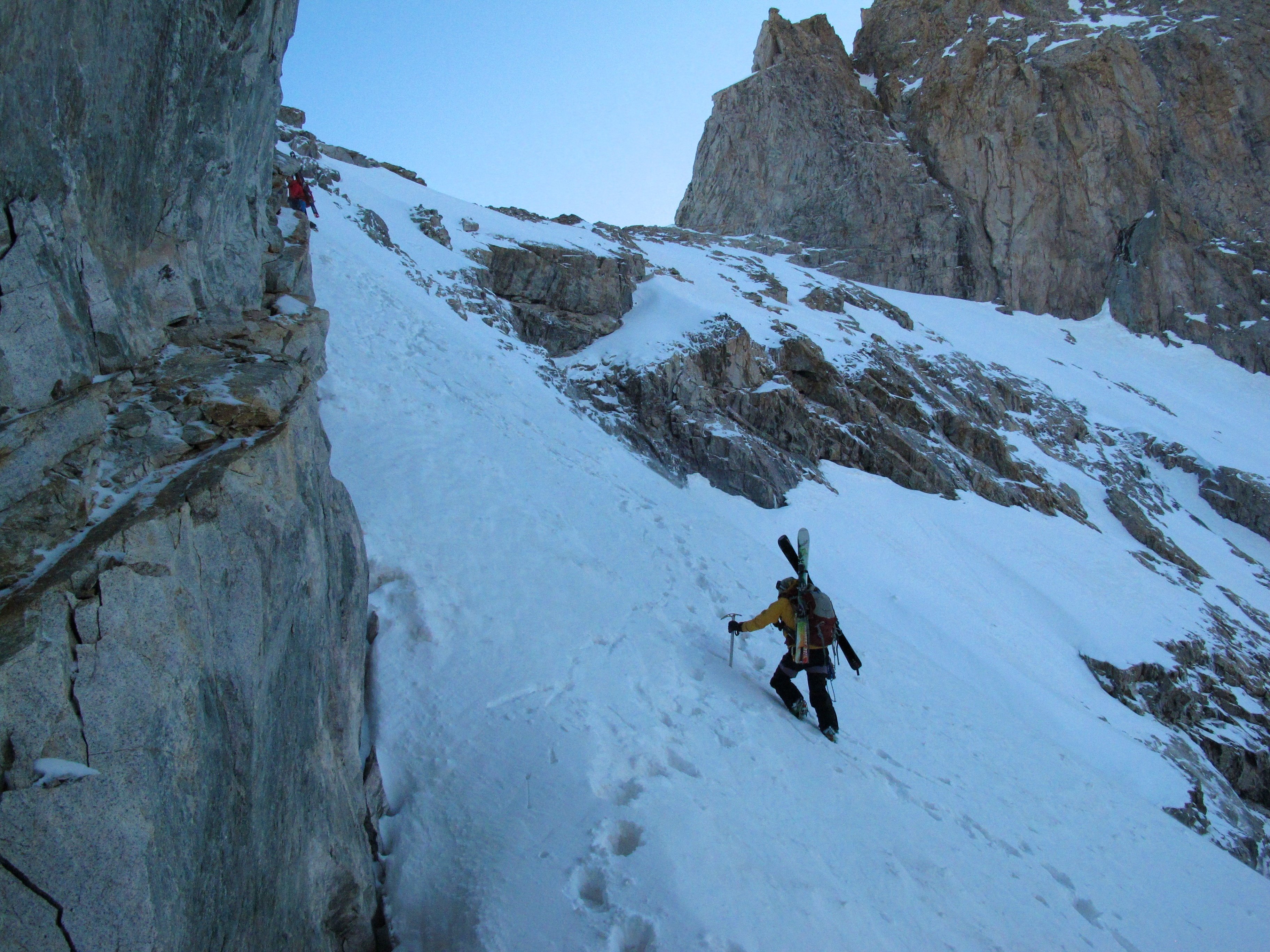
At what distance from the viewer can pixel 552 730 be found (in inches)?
204

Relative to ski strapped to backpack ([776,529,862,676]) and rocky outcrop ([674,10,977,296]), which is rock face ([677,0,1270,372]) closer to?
rocky outcrop ([674,10,977,296])

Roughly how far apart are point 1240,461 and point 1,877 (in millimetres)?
41124

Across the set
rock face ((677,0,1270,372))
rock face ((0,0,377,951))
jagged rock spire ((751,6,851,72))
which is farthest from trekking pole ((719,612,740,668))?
jagged rock spire ((751,6,851,72))

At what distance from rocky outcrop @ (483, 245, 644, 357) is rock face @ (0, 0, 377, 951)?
15.3 meters

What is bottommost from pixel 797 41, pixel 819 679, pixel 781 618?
pixel 819 679

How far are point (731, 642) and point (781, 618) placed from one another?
991 mm

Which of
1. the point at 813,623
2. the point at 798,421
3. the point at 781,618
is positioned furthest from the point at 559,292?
the point at 813,623

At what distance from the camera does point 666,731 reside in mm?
5523

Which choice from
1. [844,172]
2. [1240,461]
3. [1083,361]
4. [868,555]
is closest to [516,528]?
[868,555]

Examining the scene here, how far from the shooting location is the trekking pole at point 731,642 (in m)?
6.88

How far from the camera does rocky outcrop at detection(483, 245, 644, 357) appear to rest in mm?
20031

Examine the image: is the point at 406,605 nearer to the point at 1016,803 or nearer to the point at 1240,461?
the point at 1016,803

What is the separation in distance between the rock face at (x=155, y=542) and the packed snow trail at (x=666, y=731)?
0.90 metres

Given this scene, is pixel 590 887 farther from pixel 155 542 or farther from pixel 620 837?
pixel 155 542
